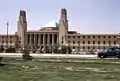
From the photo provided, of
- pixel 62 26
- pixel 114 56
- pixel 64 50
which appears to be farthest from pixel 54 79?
pixel 62 26

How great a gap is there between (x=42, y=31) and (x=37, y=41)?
21.8 feet

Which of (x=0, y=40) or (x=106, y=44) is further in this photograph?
(x=0, y=40)

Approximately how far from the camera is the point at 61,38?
560 ft

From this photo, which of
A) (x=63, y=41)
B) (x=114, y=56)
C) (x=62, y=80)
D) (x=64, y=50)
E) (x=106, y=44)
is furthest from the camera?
(x=63, y=41)

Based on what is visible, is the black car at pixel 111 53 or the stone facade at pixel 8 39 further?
the stone facade at pixel 8 39

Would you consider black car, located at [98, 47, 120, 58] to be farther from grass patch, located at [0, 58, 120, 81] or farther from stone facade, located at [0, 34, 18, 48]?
stone facade, located at [0, 34, 18, 48]

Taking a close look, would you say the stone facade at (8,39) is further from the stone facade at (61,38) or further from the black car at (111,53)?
the black car at (111,53)

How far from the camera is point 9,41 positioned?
177 meters

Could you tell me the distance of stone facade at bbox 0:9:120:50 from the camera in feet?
527

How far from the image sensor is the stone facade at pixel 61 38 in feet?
527

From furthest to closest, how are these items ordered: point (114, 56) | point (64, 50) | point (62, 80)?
point (64, 50) → point (114, 56) → point (62, 80)

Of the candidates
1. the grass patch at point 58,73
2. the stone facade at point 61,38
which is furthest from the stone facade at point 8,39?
the grass patch at point 58,73

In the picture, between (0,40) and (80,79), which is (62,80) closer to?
(80,79)

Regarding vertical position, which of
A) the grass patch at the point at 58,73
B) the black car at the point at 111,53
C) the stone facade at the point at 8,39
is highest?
the stone facade at the point at 8,39
